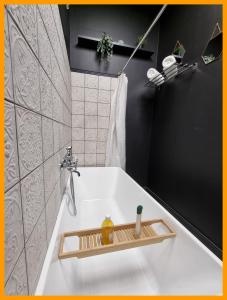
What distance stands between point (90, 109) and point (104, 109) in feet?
0.69

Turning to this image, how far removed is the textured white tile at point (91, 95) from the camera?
6.63 feet

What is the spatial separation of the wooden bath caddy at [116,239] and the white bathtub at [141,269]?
59 mm

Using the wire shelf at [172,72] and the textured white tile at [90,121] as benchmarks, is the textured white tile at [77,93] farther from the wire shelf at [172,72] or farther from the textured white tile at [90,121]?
the wire shelf at [172,72]

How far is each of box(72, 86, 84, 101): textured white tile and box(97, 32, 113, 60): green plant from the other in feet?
1.86

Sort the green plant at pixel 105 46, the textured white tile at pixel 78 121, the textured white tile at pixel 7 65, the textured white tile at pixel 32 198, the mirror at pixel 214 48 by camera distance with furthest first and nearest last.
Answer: the textured white tile at pixel 78 121, the green plant at pixel 105 46, the mirror at pixel 214 48, the textured white tile at pixel 32 198, the textured white tile at pixel 7 65

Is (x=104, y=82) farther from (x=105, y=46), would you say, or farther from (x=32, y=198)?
(x=32, y=198)

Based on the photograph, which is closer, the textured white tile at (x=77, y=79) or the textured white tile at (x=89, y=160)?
the textured white tile at (x=77, y=79)

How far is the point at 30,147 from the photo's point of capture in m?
0.48

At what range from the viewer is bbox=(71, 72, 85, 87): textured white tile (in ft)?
6.34

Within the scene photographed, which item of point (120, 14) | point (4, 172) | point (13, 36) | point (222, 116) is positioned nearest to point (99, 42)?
point (120, 14)

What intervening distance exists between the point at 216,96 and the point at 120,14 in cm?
184

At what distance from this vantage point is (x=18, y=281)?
402mm

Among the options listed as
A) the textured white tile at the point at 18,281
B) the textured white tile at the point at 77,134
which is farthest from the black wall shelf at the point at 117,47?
the textured white tile at the point at 18,281

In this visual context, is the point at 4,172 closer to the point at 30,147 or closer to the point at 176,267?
the point at 30,147
